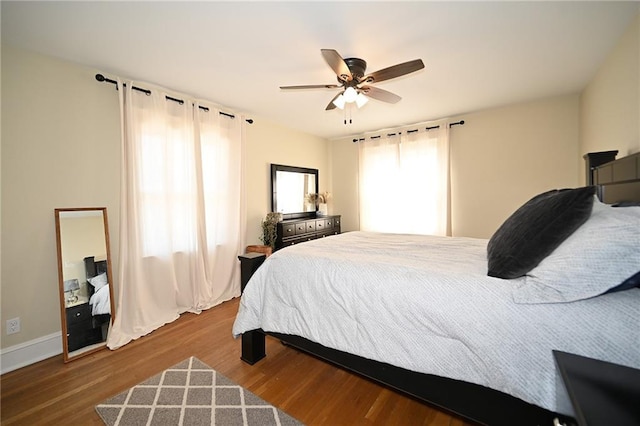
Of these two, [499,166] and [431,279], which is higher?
[499,166]

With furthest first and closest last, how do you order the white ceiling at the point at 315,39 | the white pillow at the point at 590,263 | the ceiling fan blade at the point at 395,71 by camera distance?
the ceiling fan blade at the point at 395,71, the white ceiling at the point at 315,39, the white pillow at the point at 590,263

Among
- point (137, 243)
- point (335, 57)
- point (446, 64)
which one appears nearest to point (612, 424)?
point (335, 57)

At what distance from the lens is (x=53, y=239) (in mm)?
2256

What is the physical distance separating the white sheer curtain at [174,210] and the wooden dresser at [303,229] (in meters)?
0.60

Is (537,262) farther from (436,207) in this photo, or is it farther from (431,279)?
(436,207)

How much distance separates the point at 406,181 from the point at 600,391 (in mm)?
4025

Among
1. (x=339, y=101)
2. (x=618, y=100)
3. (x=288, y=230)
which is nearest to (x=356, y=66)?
(x=339, y=101)

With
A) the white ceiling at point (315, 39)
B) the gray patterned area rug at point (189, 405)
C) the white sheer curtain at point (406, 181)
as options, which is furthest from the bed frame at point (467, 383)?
the white sheer curtain at point (406, 181)

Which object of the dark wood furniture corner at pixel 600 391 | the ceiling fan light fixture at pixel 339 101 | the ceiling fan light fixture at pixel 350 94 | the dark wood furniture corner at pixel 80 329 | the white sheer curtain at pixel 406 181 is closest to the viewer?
the dark wood furniture corner at pixel 600 391

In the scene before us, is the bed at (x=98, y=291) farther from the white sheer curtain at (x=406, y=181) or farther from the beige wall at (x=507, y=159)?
the beige wall at (x=507, y=159)

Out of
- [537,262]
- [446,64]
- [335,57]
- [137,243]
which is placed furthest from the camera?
[137,243]

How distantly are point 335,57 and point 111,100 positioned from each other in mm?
2297

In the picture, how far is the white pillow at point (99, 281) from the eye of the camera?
2396mm

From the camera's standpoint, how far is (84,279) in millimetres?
2359
